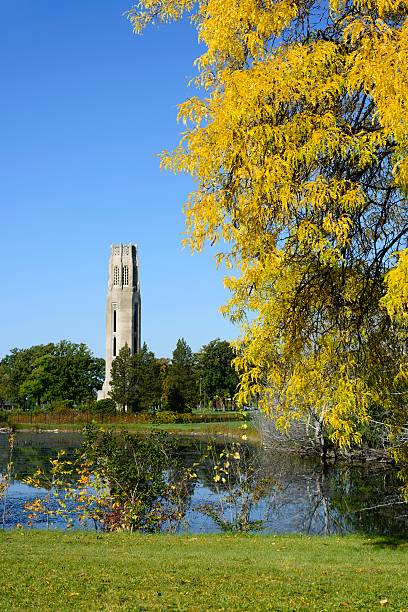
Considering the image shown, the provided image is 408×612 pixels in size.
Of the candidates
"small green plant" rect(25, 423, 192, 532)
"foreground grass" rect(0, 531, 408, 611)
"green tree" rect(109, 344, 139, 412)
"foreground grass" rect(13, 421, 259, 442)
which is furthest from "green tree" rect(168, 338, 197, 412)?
"foreground grass" rect(0, 531, 408, 611)

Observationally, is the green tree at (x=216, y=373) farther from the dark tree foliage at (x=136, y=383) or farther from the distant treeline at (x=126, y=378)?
the dark tree foliage at (x=136, y=383)

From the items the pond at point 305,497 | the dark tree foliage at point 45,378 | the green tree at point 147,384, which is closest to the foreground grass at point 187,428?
the green tree at point 147,384

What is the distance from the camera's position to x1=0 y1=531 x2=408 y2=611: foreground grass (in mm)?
6371

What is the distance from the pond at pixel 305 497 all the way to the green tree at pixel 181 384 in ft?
137

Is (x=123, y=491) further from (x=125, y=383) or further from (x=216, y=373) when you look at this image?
(x=216, y=373)

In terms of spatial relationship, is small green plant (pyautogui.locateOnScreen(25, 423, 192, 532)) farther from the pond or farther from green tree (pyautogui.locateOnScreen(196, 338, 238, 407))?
green tree (pyautogui.locateOnScreen(196, 338, 238, 407))

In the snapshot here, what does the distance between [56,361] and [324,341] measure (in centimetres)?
7772

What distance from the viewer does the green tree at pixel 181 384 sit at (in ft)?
237

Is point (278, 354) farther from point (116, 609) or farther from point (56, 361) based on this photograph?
point (56, 361)

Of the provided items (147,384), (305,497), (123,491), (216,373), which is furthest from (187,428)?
(123,491)

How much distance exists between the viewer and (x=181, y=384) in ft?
241

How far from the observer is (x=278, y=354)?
8.49m

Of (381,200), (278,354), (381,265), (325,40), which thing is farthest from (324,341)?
(325,40)

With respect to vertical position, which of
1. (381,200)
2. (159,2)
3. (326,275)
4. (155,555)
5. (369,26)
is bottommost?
(155,555)
